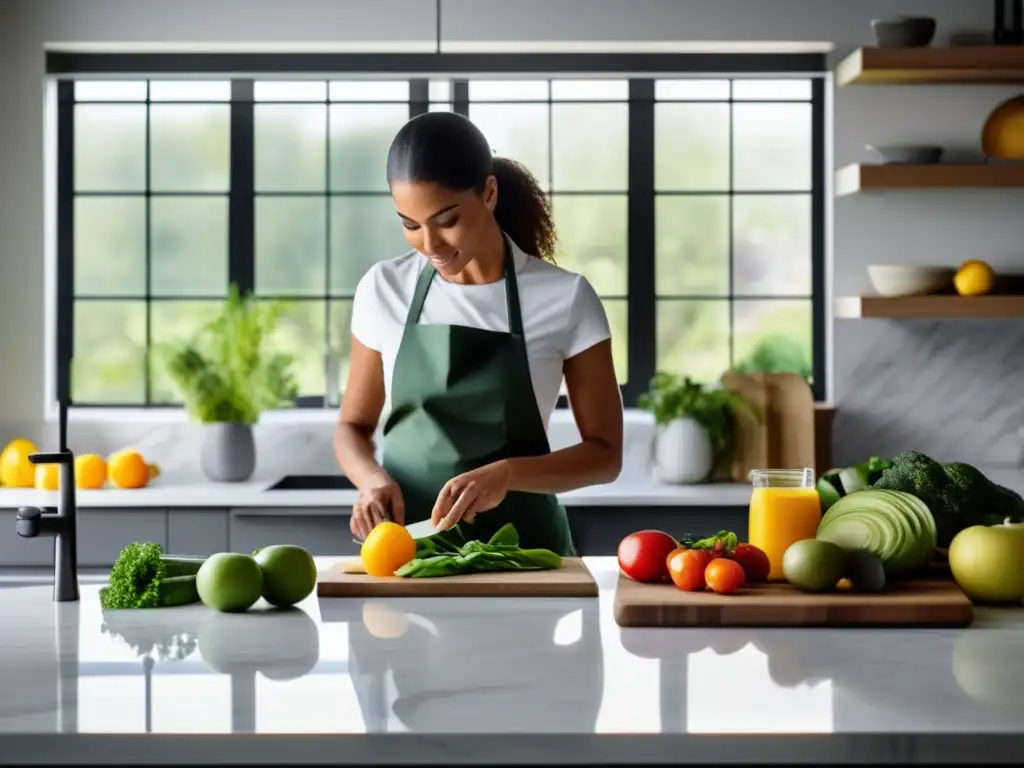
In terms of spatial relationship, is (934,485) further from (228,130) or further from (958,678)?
(228,130)

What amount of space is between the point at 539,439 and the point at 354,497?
48.4 inches

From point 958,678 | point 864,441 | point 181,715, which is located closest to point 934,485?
point 958,678

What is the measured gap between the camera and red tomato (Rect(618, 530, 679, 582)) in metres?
2.04

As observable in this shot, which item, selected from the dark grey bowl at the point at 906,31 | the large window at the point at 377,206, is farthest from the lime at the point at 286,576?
the dark grey bowl at the point at 906,31

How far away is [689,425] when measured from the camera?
13.7 feet

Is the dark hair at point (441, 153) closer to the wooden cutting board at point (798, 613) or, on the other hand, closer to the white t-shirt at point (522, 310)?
the white t-shirt at point (522, 310)

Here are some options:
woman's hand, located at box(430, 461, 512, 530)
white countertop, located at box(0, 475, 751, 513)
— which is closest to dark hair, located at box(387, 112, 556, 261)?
woman's hand, located at box(430, 461, 512, 530)

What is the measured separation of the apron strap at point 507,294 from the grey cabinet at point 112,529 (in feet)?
5.00

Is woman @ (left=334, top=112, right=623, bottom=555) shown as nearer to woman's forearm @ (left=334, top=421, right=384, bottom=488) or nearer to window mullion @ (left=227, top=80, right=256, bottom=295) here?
woman's forearm @ (left=334, top=421, right=384, bottom=488)

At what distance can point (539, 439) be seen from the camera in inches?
106

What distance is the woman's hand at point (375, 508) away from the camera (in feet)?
7.41

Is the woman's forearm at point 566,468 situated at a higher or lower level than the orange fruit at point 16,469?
higher

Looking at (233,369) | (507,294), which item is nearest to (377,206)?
(233,369)

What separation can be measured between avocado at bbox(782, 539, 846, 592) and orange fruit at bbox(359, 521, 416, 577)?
2.02 feet
